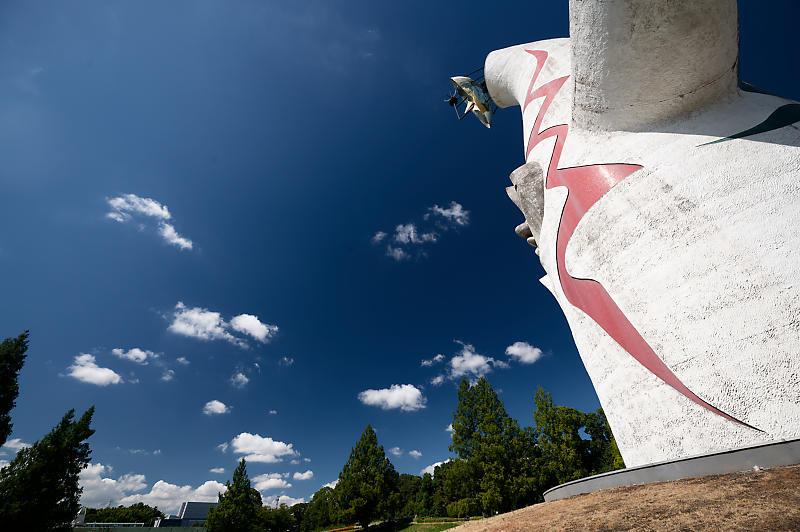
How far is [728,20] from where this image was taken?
158 inches

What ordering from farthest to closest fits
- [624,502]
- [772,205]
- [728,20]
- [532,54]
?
1. [532,54]
2. [728,20]
3. [772,205]
4. [624,502]

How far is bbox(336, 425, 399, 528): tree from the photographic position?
82.8 ft

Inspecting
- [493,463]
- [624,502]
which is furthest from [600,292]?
[493,463]

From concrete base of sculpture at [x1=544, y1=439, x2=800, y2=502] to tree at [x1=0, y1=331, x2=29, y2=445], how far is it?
25.7 m

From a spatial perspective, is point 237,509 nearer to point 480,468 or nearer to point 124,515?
point 480,468

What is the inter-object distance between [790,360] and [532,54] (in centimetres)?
844

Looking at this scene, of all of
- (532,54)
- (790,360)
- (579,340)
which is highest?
(532,54)

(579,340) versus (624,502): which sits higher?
Answer: (579,340)

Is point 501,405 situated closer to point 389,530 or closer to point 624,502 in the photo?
point 389,530

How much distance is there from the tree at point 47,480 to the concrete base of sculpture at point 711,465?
23.5m

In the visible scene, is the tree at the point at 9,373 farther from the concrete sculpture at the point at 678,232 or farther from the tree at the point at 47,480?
the concrete sculpture at the point at 678,232

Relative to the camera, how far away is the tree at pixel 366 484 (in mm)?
25234

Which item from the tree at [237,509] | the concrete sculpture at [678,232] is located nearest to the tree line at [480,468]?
the tree at [237,509]

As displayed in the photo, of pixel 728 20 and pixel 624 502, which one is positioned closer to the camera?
pixel 624 502
